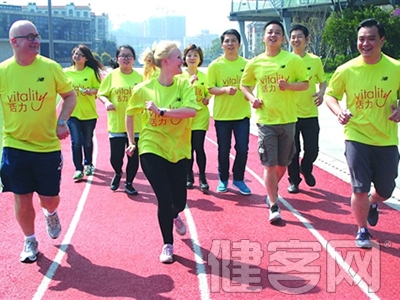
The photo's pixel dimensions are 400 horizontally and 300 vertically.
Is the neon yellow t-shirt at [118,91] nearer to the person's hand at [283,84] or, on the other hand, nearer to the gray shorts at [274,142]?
the gray shorts at [274,142]

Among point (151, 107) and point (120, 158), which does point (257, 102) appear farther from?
point (120, 158)

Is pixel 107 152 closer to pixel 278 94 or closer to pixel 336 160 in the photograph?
pixel 336 160

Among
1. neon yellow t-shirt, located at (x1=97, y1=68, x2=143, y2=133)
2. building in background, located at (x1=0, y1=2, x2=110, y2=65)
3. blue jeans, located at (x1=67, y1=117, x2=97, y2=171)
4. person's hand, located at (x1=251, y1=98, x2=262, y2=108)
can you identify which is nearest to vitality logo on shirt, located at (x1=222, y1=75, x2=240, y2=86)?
neon yellow t-shirt, located at (x1=97, y1=68, x2=143, y2=133)

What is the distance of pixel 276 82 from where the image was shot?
593 cm

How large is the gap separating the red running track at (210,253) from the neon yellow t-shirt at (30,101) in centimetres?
110

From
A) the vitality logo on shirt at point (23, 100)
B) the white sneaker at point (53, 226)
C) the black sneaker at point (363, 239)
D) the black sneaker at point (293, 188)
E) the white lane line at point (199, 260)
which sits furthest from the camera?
the black sneaker at point (293, 188)

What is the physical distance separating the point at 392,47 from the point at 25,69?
27.6 metres

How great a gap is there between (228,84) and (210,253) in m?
2.85

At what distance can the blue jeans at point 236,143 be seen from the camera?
7.27 m

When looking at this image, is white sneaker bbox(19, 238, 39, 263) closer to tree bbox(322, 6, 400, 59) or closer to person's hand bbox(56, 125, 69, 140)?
person's hand bbox(56, 125, 69, 140)

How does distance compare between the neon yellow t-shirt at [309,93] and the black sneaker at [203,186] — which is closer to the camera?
the neon yellow t-shirt at [309,93]

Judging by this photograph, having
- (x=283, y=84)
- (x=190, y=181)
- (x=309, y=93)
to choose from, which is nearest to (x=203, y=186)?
(x=190, y=181)

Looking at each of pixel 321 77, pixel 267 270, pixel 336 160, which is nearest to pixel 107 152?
pixel 336 160

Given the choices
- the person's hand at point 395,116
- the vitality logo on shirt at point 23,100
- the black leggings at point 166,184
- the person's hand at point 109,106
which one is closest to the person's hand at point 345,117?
the person's hand at point 395,116
